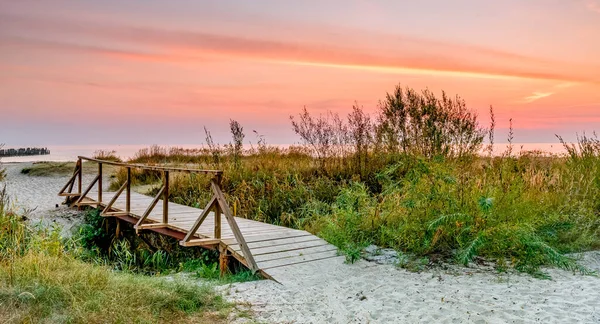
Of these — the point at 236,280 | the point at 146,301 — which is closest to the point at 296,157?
the point at 236,280

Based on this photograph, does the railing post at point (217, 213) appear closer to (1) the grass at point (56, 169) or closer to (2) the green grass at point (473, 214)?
(2) the green grass at point (473, 214)

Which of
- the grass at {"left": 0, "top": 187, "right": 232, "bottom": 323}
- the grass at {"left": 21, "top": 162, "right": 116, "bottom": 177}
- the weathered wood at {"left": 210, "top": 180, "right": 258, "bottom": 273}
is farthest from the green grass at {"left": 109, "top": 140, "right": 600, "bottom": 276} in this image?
the grass at {"left": 21, "top": 162, "right": 116, "bottom": 177}

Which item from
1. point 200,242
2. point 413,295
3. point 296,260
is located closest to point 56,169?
point 200,242

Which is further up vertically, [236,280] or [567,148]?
[567,148]

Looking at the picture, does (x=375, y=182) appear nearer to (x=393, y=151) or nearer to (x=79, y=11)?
(x=393, y=151)

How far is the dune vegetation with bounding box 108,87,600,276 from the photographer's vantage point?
5.99m

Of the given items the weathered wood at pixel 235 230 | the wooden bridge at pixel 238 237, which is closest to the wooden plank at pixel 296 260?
the wooden bridge at pixel 238 237

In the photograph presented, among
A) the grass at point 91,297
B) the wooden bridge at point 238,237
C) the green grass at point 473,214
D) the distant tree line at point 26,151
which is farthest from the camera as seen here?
the distant tree line at point 26,151

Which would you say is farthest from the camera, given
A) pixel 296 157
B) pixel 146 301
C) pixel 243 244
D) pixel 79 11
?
pixel 296 157

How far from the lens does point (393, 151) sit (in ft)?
35.3

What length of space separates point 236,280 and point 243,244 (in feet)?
1.84

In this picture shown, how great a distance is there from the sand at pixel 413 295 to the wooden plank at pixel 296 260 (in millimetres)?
146

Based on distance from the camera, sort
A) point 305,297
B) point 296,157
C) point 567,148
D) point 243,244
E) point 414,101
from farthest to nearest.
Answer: point 296,157 → point 414,101 → point 567,148 → point 243,244 → point 305,297

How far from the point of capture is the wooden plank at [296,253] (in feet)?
20.2
